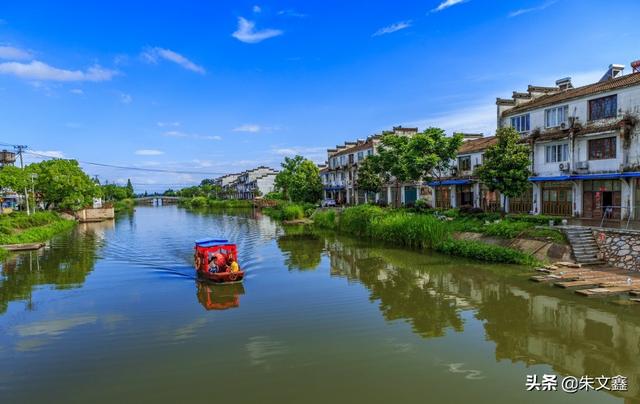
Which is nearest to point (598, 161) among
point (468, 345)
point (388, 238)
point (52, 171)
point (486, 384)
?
point (388, 238)

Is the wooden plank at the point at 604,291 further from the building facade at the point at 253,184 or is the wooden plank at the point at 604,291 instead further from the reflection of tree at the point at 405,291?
the building facade at the point at 253,184

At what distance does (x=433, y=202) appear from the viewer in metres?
48.8

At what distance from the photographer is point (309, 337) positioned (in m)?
13.8

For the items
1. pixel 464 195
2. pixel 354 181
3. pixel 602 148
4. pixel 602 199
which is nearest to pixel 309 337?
pixel 602 199

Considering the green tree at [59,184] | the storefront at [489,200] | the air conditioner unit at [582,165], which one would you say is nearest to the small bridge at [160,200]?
the green tree at [59,184]

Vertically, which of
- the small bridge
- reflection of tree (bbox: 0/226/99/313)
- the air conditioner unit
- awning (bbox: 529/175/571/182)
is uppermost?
the air conditioner unit

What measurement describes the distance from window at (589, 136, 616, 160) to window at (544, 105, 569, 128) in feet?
8.62

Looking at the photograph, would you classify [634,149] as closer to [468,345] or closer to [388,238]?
[388,238]

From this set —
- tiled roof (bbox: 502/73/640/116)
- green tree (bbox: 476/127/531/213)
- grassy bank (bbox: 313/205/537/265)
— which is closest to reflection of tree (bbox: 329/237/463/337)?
grassy bank (bbox: 313/205/537/265)

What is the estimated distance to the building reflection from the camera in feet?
40.0

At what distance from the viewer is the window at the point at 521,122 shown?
33000 mm

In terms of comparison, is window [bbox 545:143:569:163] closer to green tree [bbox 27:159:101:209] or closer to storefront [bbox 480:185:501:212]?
storefront [bbox 480:185:501:212]

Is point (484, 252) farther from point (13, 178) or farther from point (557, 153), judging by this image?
point (13, 178)

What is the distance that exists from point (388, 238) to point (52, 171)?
154 ft
